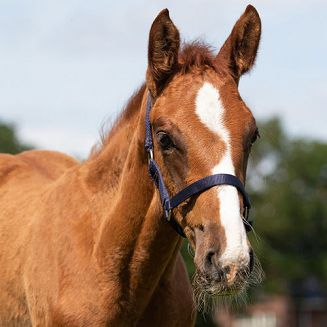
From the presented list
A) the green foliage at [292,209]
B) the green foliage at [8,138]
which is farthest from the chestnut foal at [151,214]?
the green foliage at [292,209]

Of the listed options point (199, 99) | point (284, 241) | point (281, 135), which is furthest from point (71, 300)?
point (281, 135)

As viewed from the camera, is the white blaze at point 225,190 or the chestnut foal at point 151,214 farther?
the chestnut foal at point 151,214

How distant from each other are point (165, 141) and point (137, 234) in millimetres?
857

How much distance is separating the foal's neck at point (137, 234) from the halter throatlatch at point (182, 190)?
0.53 ft

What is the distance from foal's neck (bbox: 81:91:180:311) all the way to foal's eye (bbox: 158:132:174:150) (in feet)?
1.35

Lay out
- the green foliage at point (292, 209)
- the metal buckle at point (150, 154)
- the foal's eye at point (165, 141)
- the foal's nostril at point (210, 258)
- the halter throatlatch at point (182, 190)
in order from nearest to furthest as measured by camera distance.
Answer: the foal's nostril at point (210, 258), the halter throatlatch at point (182, 190), the foal's eye at point (165, 141), the metal buckle at point (150, 154), the green foliage at point (292, 209)

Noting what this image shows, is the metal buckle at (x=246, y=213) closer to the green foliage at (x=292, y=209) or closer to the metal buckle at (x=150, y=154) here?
the metal buckle at (x=150, y=154)

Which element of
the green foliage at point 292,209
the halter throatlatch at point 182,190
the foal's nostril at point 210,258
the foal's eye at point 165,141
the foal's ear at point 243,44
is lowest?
the green foliage at point 292,209

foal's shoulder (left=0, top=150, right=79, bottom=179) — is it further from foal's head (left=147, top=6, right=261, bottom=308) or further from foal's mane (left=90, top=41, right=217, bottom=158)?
foal's head (left=147, top=6, right=261, bottom=308)

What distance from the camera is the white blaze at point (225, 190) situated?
4.90 m

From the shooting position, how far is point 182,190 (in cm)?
539

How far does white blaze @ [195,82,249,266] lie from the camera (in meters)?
4.90

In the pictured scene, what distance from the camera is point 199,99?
5.45 m

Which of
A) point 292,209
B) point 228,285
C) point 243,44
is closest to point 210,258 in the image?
point 228,285
